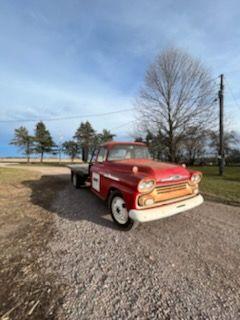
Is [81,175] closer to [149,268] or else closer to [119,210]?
[119,210]

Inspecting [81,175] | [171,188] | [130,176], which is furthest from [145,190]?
[81,175]

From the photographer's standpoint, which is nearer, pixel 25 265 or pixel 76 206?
pixel 25 265

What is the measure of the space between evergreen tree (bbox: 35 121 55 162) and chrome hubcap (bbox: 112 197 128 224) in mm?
36116

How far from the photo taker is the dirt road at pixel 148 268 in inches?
74.4

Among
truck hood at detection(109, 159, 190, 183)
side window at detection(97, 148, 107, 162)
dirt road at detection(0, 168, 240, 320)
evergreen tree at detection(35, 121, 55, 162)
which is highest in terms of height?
evergreen tree at detection(35, 121, 55, 162)

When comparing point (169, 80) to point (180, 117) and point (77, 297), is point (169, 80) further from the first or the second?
point (77, 297)

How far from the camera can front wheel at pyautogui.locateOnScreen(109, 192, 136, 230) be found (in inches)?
143

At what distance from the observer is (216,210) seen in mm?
4957

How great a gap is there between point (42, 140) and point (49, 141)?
1634mm

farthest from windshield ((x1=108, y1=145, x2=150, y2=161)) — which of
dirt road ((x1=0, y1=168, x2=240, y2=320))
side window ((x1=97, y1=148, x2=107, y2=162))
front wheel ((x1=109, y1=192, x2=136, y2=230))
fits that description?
dirt road ((x1=0, y1=168, x2=240, y2=320))

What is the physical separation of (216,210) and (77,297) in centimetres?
430

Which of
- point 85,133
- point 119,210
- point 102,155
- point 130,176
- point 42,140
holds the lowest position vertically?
point 119,210

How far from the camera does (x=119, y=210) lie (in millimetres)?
3814

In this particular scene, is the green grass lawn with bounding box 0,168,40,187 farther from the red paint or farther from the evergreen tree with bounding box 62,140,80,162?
the evergreen tree with bounding box 62,140,80,162
